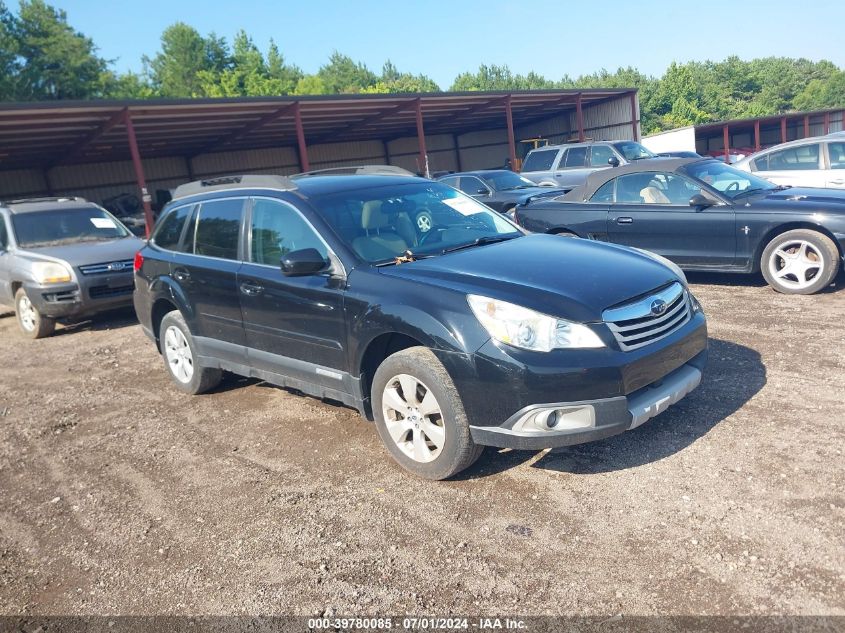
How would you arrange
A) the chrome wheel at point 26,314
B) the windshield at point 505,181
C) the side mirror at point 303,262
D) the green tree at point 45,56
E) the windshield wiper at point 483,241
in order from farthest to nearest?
the green tree at point 45,56
the windshield at point 505,181
the chrome wheel at point 26,314
the windshield wiper at point 483,241
the side mirror at point 303,262

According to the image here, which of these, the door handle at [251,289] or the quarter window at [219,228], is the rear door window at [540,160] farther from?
the door handle at [251,289]

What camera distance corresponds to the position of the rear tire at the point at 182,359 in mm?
5707

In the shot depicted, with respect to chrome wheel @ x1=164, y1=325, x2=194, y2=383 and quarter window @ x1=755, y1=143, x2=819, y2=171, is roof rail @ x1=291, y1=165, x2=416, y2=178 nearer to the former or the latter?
chrome wheel @ x1=164, y1=325, x2=194, y2=383

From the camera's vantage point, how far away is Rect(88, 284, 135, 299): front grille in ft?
29.5

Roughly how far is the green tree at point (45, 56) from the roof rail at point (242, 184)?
4895 centimetres

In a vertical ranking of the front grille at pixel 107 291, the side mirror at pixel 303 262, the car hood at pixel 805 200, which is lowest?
the front grille at pixel 107 291

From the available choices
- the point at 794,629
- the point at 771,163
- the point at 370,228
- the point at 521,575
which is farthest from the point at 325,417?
the point at 771,163

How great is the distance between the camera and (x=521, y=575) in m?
2.94

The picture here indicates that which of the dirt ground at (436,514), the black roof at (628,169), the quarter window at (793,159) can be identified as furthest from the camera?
the quarter window at (793,159)

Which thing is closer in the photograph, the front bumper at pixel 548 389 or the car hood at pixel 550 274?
the front bumper at pixel 548 389

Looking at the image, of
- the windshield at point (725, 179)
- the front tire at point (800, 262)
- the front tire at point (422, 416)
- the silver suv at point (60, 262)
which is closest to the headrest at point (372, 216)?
the front tire at point (422, 416)

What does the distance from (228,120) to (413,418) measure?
20.6 m

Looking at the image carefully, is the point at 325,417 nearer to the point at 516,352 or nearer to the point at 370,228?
the point at 370,228

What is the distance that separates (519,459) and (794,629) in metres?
1.84
